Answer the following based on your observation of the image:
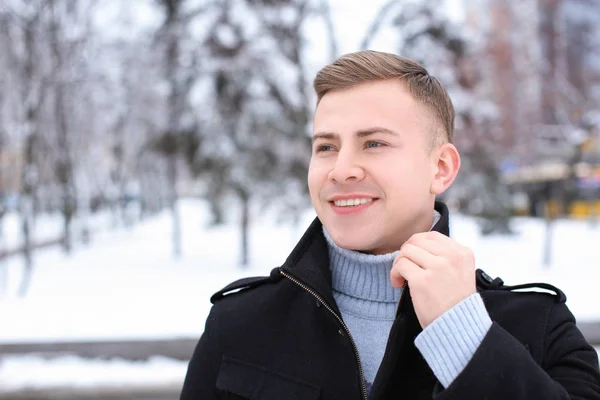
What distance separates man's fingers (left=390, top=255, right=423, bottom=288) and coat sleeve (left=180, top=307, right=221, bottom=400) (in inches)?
22.5

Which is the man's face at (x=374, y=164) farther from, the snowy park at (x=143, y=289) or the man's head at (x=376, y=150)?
the snowy park at (x=143, y=289)

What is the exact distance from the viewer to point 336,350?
4.79 feet

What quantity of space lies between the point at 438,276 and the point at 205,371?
75cm

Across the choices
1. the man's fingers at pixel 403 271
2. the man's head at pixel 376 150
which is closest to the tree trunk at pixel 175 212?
the man's head at pixel 376 150

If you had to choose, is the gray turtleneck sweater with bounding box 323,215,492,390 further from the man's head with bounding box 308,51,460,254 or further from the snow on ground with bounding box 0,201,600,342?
the snow on ground with bounding box 0,201,600,342

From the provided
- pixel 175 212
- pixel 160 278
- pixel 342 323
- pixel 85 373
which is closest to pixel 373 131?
pixel 342 323

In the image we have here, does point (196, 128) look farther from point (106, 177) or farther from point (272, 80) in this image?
point (106, 177)

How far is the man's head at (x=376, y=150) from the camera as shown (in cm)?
146

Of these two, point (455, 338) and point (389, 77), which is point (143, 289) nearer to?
point (389, 77)

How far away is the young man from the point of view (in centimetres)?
130

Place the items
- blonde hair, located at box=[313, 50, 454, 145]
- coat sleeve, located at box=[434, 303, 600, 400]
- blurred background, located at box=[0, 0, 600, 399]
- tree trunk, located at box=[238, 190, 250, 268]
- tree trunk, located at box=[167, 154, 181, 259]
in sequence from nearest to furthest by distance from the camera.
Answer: coat sleeve, located at box=[434, 303, 600, 400], blonde hair, located at box=[313, 50, 454, 145], blurred background, located at box=[0, 0, 600, 399], tree trunk, located at box=[238, 190, 250, 268], tree trunk, located at box=[167, 154, 181, 259]

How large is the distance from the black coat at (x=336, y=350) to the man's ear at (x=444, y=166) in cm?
9

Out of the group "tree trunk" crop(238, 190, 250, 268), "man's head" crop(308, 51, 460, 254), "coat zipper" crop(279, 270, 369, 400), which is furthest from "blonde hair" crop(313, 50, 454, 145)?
"tree trunk" crop(238, 190, 250, 268)

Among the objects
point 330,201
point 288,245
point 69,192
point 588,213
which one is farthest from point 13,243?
point 588,213
